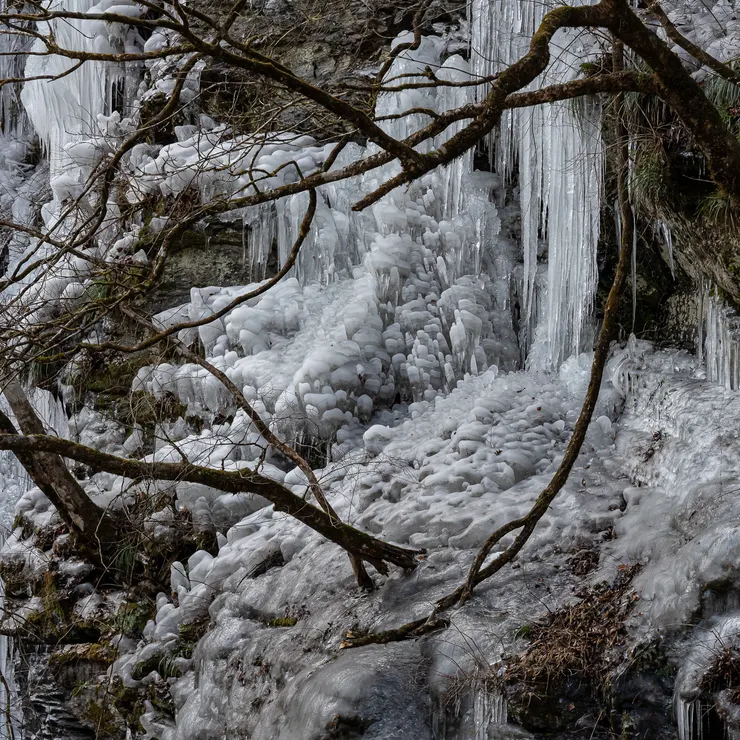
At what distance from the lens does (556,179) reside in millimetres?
6703

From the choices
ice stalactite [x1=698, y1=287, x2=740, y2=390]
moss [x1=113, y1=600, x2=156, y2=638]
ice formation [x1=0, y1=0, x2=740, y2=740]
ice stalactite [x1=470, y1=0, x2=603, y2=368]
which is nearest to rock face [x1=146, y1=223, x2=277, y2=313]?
ice formation [x1=0, y1=0, x2=740, y2=740]

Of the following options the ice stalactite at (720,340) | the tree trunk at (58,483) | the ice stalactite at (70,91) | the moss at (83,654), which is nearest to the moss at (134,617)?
the moss at (83,654)

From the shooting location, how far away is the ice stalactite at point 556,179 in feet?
20.5

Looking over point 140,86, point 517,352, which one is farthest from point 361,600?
point 140,86

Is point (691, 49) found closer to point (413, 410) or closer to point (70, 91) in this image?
point (413, 410)

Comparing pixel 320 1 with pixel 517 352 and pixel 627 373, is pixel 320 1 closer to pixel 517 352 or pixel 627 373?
pixel 517 352

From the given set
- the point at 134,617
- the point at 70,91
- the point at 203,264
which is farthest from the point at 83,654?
the point at 70,91

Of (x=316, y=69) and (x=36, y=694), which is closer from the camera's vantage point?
(x=36, y=694)

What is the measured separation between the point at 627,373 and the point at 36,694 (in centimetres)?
531

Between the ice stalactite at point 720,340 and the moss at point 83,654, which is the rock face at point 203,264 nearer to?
the moss at point 83,654

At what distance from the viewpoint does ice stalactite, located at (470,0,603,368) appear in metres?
6.25

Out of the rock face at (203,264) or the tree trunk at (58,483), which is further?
the rock face at (203,264)

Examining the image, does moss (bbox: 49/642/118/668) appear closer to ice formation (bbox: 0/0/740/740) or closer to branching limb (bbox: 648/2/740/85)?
ice formation (bbox: 0/0/740/740)

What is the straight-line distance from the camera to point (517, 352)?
25.3 feet
